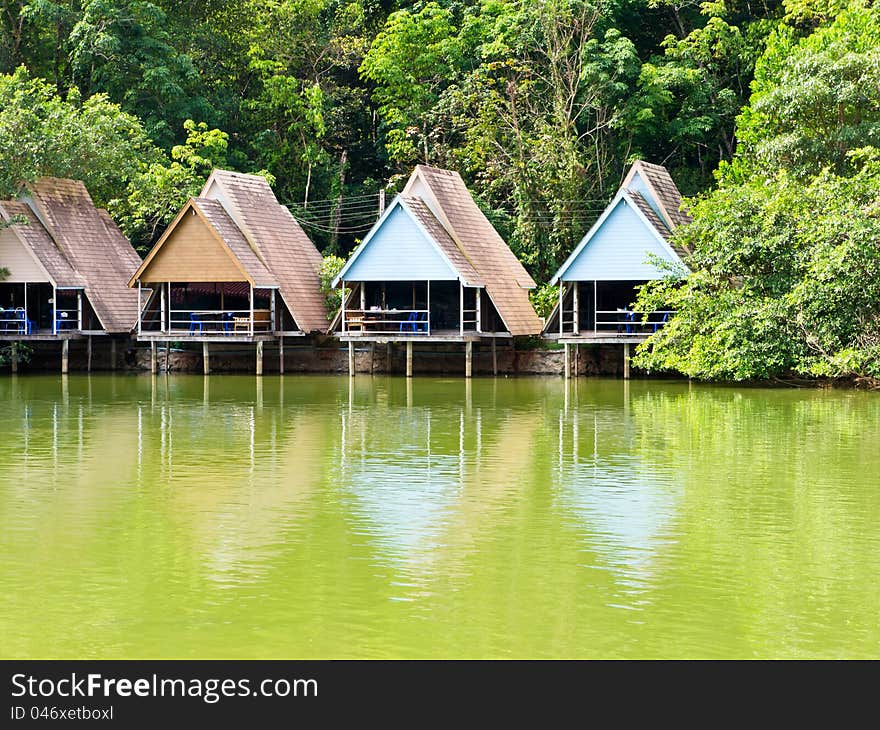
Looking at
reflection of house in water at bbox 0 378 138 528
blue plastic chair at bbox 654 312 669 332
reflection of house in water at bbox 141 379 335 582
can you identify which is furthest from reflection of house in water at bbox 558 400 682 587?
blue plastic chair at bbox 654 312 669 332

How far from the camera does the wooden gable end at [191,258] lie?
3394 centimetres

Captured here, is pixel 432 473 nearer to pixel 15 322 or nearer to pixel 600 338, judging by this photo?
pixel 600 338

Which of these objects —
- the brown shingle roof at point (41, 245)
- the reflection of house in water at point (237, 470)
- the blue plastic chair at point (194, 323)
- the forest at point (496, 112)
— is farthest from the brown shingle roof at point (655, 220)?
the brown shingle roof at point (41, 245)

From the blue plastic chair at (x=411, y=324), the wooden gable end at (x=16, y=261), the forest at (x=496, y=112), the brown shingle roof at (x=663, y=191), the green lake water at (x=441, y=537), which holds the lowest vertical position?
the green lake water at (x=441, y=537)

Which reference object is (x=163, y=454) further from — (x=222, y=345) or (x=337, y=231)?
(x=337, y=231)

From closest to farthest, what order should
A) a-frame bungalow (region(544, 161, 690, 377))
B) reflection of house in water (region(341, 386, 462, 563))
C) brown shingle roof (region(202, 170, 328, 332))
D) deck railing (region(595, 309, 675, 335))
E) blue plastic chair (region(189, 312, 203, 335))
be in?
reflection of house in water (region(341, 386, 462, 563))
a-frame bungalow (region(544, 161, 690, 377))
deck railing (region(595, 309, 675, 335))
blue plastic chair (region(189, 312, 203, 335))
brown shingle roof (region(202, 170, 328, 332))

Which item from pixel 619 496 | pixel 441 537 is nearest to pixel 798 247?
pixel 619 496

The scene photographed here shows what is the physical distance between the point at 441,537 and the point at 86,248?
1082 inches

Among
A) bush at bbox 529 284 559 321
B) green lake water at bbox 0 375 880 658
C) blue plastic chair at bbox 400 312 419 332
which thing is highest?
bush at bbox 529 284 559 321

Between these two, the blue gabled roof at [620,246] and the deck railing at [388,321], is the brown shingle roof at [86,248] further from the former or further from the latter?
the blue gabled roof at [620,246]

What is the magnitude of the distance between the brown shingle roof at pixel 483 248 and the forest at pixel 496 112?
1.75m

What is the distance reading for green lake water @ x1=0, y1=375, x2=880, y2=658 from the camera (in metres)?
8.26

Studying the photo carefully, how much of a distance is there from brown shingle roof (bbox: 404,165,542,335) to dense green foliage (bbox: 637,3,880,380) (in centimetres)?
376

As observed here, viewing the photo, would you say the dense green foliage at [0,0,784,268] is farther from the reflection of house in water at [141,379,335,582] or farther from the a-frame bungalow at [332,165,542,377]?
the reflection of house in water at [141,379,335,582]
